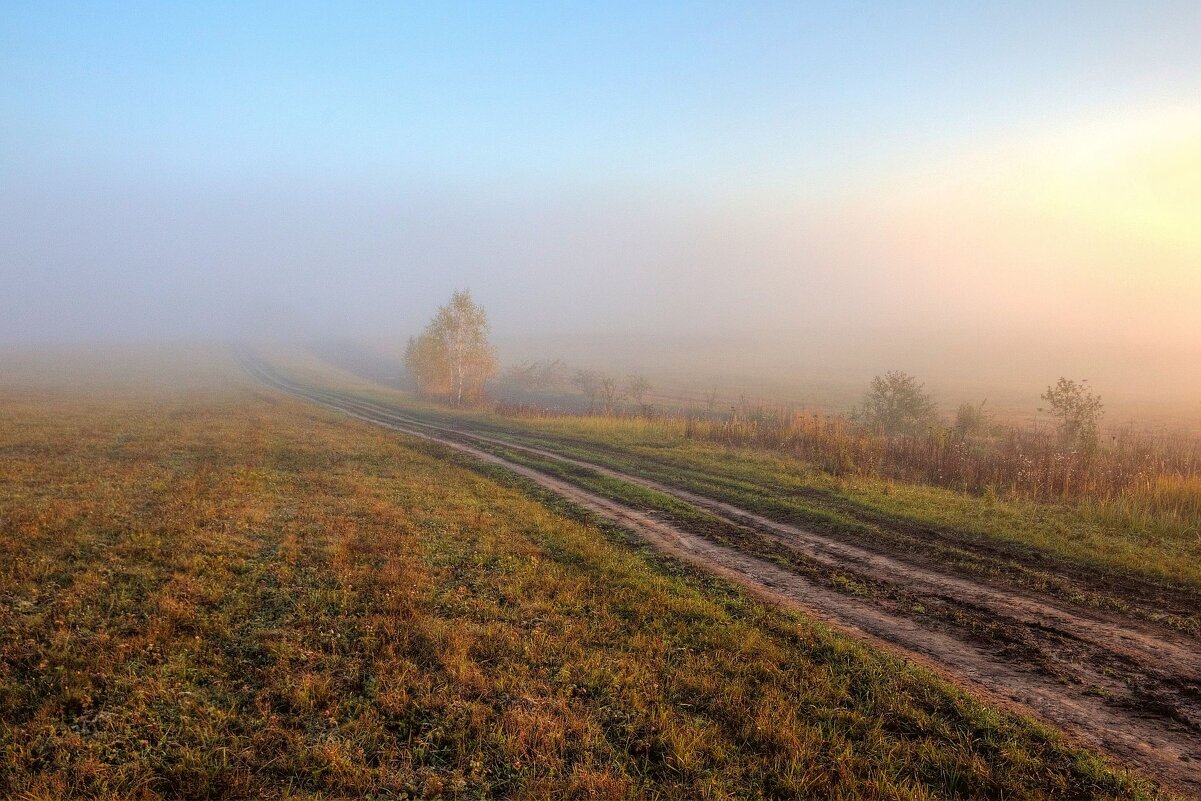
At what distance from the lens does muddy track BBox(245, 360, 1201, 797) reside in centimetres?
563

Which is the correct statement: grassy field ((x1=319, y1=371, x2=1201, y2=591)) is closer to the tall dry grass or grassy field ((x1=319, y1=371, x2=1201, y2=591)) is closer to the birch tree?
the tall dry grass

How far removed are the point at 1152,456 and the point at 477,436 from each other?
2950 centimetres

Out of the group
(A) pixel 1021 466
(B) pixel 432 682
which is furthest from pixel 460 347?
(B) pixel 432 682

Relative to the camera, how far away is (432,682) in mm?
6117

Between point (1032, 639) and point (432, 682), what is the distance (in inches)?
329

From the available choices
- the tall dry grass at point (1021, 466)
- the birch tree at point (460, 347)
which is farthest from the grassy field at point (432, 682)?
the birch tree at point (460, 347)

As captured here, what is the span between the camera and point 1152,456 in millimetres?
18594

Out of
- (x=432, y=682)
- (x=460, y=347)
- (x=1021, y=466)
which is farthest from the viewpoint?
(x=460, y=347)

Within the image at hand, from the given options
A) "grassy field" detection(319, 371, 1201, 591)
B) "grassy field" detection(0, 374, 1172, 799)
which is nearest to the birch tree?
"grassy field" detection(319, 371, 1201, 591)

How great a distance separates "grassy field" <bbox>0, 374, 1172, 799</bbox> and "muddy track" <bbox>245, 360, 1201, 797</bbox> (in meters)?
0.70

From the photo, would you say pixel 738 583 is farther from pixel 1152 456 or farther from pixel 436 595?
pixel 1152 456

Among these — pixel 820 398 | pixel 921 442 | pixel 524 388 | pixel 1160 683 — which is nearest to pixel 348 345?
pixel 524 388

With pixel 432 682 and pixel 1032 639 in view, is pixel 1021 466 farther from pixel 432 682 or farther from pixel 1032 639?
pixel 432 682

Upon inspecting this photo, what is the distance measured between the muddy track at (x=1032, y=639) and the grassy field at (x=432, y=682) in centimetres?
70
